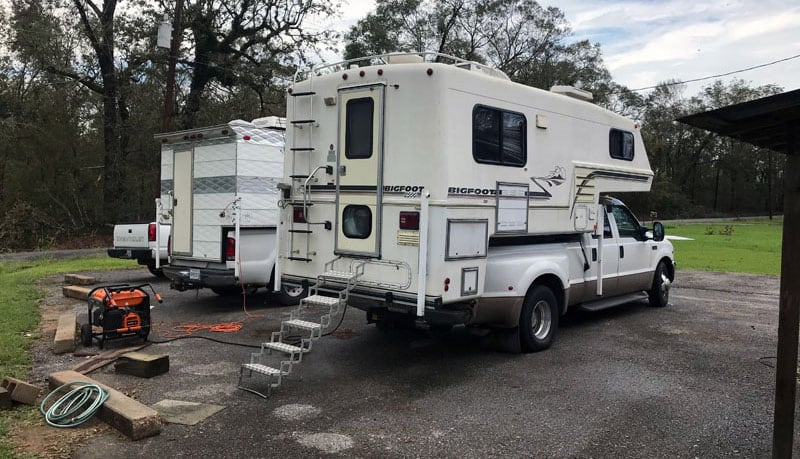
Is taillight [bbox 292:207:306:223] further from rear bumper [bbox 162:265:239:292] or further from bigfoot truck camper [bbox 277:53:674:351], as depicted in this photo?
rear bumper [bbox 162:265:239:292]

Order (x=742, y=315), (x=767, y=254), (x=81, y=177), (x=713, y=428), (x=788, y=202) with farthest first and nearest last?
(x=81, y=177) → (x=767, y=254) → (x=742, y=315) → (x=713, y=428) → (x=788, y=202)

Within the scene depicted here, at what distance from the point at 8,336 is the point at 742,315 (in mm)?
10092

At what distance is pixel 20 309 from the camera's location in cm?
863

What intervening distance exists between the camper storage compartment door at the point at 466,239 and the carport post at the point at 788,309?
274cm

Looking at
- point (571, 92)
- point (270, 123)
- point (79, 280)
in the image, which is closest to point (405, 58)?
point (571, 92)

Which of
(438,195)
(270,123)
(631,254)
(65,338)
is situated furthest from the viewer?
(270,123)

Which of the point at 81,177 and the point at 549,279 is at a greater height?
the point at 81,177

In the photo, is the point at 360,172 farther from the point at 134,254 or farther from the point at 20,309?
the point at 134,254

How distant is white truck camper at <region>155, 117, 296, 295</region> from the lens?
8.75m

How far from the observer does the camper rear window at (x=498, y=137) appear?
6141 mm

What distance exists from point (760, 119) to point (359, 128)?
12.1 ft

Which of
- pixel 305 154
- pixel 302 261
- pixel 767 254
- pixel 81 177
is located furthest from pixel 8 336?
pixel 767 254

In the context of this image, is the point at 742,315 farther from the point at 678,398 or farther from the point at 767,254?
the point at 767,254

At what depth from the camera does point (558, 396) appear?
546 cm
